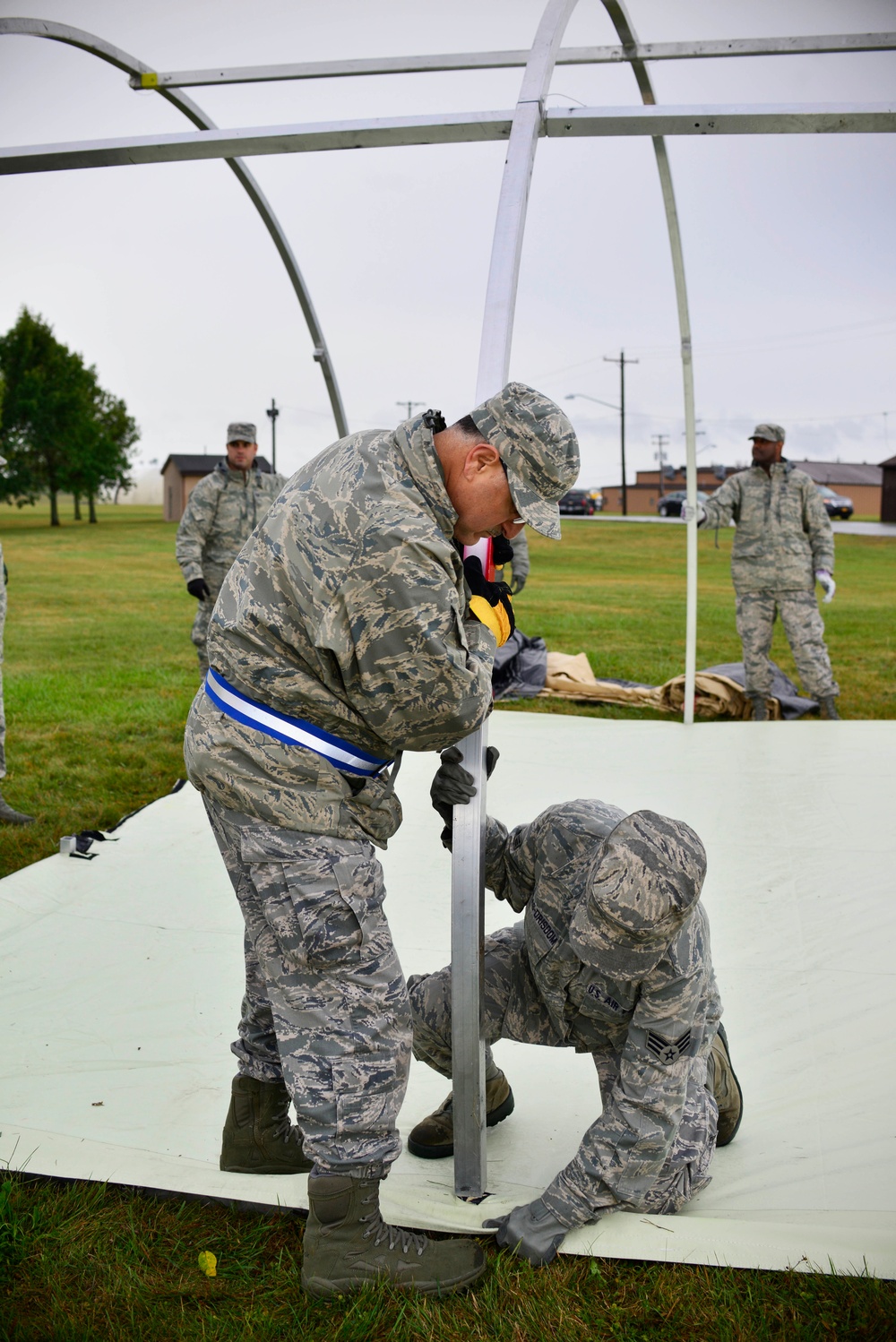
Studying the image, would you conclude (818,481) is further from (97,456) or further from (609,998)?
(609,998)

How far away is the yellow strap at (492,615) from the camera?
2113mm

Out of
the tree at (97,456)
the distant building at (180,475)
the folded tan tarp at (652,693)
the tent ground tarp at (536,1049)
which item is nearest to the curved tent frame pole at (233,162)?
the tent ground tarp at (536,1049)

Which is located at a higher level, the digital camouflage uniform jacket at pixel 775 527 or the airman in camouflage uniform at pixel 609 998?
the digital camouflage uniform jacket at pixel 775 527

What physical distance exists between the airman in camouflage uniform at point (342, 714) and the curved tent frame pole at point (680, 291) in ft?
9.61

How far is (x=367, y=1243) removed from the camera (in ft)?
7.02

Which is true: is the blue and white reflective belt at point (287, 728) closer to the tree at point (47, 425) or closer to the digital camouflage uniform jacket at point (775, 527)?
the digital camouflage uniform jacket at point (775, 527)

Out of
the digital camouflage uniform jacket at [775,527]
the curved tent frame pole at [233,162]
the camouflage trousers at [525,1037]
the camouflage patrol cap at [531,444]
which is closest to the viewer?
the camouflage patrol cap at [531,444]

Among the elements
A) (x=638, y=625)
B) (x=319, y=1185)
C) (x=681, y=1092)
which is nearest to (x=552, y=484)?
(x=681, y=1092)

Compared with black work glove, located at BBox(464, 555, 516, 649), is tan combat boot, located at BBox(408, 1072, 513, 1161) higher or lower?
lower

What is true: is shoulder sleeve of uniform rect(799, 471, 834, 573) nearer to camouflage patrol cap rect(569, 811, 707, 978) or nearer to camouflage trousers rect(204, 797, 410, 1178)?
camouflage patrol cap rect(569, 811, 707, 978)

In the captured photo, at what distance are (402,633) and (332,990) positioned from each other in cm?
71

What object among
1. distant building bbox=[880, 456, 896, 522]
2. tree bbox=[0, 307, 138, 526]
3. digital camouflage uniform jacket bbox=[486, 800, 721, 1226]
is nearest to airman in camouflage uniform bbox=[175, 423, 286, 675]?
digital camouflage uniform jacket bbox=[486, 800, 721, 1226]

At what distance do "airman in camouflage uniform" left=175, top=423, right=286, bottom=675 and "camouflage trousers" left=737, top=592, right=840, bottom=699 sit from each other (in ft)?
11.1

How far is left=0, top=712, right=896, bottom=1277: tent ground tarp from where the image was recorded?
7.82ft
